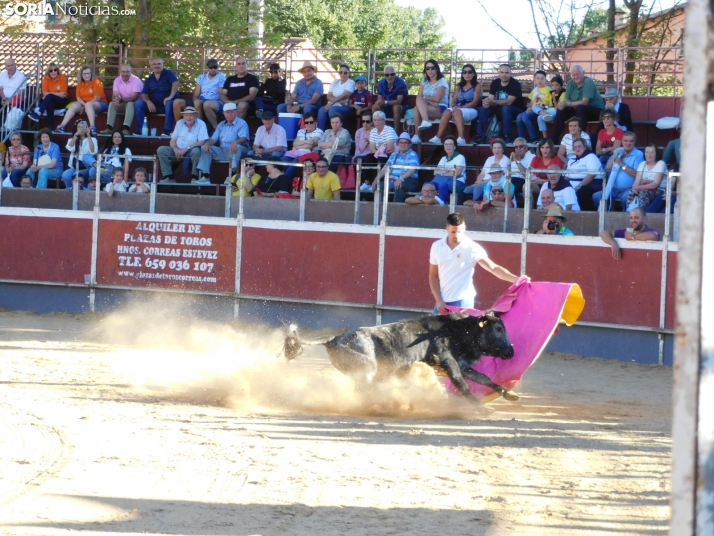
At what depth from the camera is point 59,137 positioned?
54.5 ft

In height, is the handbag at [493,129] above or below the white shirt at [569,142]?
above

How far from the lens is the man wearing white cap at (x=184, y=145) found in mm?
14219

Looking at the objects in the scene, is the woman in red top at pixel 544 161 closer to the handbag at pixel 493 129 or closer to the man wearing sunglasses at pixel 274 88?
the handbag at pixel 493 129

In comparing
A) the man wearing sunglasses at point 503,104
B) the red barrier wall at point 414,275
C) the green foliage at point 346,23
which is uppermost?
the green foliage at point 346,23

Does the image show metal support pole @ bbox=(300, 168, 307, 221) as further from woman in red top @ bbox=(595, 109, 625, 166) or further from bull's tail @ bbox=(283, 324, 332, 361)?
bull's tail @ bbox=(283, 324, 332, 361)

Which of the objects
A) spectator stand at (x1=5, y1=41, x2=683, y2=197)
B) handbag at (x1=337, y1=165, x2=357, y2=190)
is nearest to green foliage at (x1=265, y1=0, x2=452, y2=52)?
spectator stand at (x1=5, y1=41, x2=683, y2=197)

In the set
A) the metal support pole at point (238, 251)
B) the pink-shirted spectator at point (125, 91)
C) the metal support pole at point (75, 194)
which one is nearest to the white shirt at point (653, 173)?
the metal support pole at point (238, 251)

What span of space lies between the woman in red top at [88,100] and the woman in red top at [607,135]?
874 cm

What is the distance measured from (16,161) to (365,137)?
582 centimetres

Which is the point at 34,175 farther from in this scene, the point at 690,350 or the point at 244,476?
the point at 690,350

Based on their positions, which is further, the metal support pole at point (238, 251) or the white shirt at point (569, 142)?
the metal support pole at point (238, 251)

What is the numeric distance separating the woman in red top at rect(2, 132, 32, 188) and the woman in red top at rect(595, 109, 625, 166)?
8934 millimetres

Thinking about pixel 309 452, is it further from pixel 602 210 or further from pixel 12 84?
pixel 12 84

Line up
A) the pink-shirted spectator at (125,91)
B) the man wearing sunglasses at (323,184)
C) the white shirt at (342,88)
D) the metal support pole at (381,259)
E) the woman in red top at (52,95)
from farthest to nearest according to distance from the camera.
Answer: the woman in red top at (52,95) < the pink-shirted spectator at (125,91) < the white shirt at (342,88) < the man wearing sunglasses at (323,184) < the metal support pole at (381,259)
